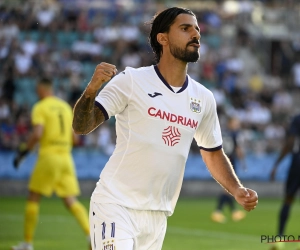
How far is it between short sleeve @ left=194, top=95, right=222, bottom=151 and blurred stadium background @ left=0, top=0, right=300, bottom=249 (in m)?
14.8

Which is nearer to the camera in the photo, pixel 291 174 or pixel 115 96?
pixel 115 96

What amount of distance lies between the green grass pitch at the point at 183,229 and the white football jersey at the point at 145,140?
6391mm

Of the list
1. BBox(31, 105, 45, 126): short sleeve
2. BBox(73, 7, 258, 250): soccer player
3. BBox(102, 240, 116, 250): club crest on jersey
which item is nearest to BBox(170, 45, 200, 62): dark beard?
BBox(73, 7, 258, 250): soccer player

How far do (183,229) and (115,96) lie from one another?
9.97 meters

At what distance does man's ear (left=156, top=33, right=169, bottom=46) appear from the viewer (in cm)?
614

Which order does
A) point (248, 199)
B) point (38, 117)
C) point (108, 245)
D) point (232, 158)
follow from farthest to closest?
point (232, 158), point (38, 117), point (248, 199), point (108, 245)

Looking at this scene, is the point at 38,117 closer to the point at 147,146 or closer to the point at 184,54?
the point at 184,54

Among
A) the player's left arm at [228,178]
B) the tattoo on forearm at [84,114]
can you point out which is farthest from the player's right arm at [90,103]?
the player's left arm at [228,178]

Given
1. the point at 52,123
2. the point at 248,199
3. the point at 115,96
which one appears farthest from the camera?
the point at 52,123

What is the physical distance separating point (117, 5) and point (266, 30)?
6.70 meters

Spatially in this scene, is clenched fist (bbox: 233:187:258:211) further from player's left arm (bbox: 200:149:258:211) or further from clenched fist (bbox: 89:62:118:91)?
clenched fist (bbox: 89:62:118:91)

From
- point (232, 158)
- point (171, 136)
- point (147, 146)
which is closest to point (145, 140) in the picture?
point (147, 146)

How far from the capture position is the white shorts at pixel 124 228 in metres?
5.60

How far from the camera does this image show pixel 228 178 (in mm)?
6215
